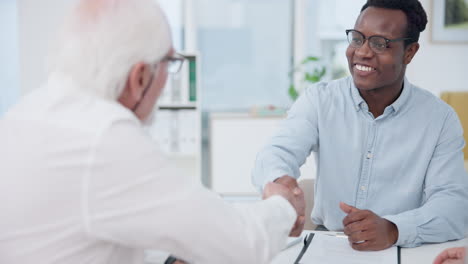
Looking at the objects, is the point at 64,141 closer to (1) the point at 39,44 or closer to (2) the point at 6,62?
(2) the point at 6,62

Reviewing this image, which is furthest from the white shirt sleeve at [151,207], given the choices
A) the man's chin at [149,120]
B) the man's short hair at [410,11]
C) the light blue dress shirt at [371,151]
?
the man's short hair at [410,11]

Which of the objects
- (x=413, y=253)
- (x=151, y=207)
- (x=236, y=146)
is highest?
(x=151, y=207)

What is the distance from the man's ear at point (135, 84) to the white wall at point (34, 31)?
428 centimetres

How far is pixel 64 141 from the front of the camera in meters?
0.86

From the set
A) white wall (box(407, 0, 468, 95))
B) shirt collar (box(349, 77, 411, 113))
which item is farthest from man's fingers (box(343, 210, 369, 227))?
white wall (box(407, 0, 468, 95))

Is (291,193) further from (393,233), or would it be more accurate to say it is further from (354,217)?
(393,233)

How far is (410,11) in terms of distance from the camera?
1.81 m

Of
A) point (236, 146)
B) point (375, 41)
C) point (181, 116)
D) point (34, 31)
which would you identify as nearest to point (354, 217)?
point (375, 41)

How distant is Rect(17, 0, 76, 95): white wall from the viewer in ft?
16.1

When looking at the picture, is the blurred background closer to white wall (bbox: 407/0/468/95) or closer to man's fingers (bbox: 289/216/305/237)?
white wall (bbox: 407/0/468/95)

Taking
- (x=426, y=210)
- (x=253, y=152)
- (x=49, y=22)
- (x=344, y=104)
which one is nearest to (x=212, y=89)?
(x=253, y=152)

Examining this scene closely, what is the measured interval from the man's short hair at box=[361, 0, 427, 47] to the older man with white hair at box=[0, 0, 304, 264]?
108cm

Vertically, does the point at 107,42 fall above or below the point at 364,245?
above

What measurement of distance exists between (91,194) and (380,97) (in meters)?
1.25
